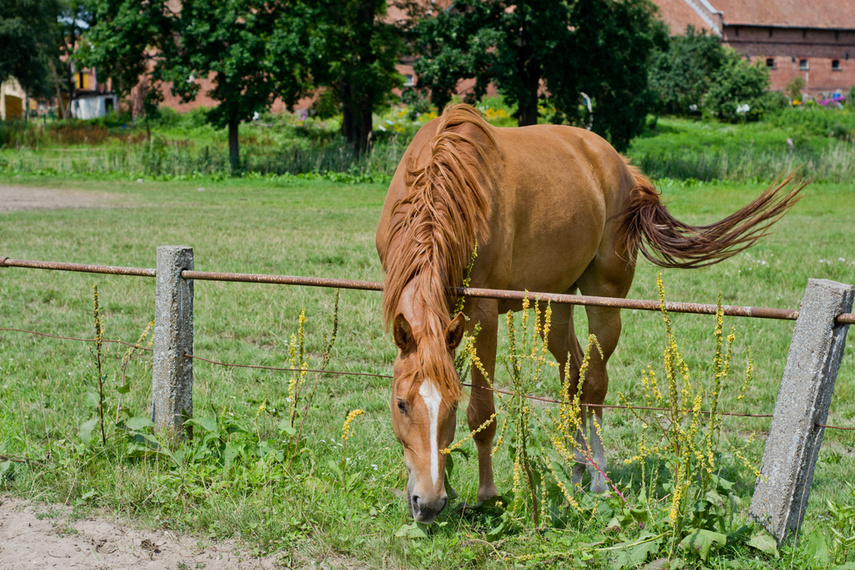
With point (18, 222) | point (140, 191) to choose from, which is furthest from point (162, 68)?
point (18, 222)

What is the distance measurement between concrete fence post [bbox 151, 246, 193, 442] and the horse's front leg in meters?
1.52

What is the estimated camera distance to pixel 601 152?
4.86 metres

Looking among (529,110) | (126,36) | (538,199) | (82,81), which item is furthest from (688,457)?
(82,81)

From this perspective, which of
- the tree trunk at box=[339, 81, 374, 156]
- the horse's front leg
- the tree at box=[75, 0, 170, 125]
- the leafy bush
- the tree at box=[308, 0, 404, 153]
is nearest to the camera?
the horse's front leg

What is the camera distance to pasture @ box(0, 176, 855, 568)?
3111mm

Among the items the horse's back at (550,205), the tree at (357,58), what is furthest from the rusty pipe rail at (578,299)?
the tree at (357,58)

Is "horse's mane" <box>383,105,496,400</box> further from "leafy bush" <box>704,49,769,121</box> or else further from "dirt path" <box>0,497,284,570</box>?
"leafy bush" <box>704,49,769,121</box>

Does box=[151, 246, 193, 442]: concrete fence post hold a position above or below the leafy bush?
below

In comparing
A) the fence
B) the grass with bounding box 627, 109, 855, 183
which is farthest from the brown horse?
the grass with bounding box 627, 109, 855, 183

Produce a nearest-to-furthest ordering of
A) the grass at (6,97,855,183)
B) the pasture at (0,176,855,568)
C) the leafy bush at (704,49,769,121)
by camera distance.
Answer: the pasture at (0,176,855,568)
the grass at (6,97,855,183)
the leafy bush at (704,49,769,121)

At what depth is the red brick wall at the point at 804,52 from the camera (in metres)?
51.7

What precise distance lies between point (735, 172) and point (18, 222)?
20.7 metres

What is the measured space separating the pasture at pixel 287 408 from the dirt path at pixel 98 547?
0.09 metres

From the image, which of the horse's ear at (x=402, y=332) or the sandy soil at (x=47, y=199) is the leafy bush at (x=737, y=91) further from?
the horse's ear at (x=402, y=332)
